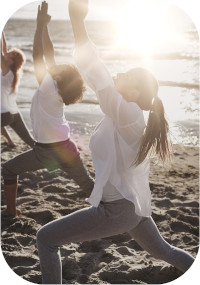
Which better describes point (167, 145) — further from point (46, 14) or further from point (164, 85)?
point (164, 85)

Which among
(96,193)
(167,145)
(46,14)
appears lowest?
(96,193)

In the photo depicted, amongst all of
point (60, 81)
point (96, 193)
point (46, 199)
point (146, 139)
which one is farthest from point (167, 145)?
point (46, 199)

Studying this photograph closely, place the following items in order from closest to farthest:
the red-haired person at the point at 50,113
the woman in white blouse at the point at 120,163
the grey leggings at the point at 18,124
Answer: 1. the woman in white blouse at the point at 120,163
2. the red-haired person at the point at 50,113
3. the grey leggings at the point at 18,124

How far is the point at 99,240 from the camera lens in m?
4.21

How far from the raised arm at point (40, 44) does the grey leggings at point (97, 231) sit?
164 centimetres

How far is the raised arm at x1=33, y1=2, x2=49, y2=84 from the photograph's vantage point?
336 cm

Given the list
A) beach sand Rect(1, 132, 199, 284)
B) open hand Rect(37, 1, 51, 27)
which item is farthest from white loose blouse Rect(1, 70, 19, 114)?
open hand Rect(37, 1, 51, 27)

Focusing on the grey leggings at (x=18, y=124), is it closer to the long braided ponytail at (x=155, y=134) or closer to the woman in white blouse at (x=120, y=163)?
the woman in white blouse at (x=120, y=163)

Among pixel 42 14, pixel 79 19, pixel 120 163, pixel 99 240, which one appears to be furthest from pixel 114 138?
pixel 99 240

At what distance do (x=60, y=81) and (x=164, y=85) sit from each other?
1115cm

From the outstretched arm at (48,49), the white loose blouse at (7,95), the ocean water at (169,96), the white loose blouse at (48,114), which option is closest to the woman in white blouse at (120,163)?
the ocean water at (169,96)

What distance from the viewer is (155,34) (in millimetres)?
38031

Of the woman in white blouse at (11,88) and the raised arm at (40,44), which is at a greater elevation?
the raised arm at (40,44)

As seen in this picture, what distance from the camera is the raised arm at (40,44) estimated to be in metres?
3.36
